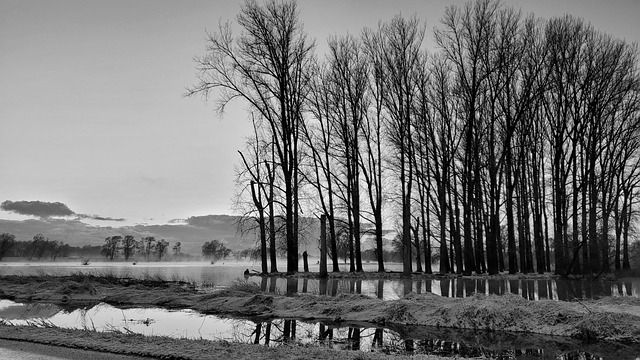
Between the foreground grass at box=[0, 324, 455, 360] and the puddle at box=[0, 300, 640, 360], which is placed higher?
the foreground grass at box=[0, 324, 455, 360]

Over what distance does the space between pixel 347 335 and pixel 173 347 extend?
375 centimetres

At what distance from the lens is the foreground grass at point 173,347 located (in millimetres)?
7098

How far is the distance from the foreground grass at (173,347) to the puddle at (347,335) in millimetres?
958

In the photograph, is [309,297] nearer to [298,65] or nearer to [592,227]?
[298,65]

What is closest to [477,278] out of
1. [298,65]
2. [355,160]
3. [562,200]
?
[562,200]

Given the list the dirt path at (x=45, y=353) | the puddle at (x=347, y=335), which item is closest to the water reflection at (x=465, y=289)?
the puddle at (x=347, y=335)

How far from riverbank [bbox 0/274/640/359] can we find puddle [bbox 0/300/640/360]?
50 cm

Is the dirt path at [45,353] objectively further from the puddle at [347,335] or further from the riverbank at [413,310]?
the puddle at [347,335]

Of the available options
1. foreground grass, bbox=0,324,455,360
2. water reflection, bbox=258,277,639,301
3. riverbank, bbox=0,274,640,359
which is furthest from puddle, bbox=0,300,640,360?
water reflection, bbox=258,277,639,301

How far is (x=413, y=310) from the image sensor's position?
11844 mm

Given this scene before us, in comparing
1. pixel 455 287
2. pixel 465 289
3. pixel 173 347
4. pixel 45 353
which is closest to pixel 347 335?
pixel 173 347

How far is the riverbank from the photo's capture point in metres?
9.48

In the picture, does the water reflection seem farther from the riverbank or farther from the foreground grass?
the foreground grass

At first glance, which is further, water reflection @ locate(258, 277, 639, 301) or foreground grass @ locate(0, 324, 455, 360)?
water reflection @ locate(258, 277, 639, 301)
